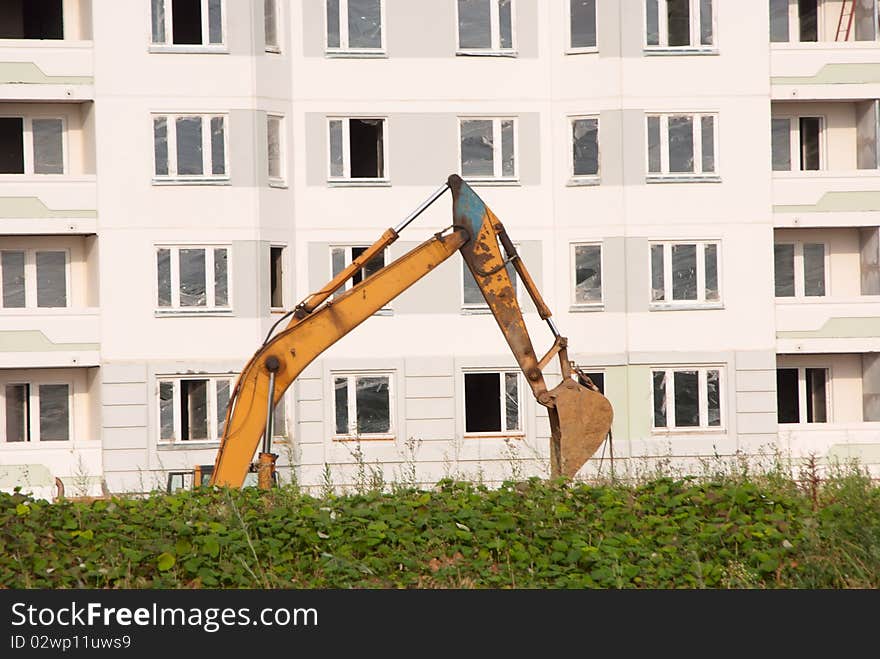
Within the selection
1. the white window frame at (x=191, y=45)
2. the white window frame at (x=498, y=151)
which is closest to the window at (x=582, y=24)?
the white window frame at (x=498, y=151)

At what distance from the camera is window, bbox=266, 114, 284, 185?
107 feet

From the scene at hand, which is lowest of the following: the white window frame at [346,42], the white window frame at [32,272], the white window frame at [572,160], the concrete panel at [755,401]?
the concrete panel at [755,401]

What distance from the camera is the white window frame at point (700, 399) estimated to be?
32.9 metres

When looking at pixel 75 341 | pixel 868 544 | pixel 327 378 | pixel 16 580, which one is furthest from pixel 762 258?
pixel 16 580

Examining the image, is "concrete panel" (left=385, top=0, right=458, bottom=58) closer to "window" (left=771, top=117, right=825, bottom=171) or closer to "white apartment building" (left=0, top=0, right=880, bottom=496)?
"white apartment building" (left=0, top=0, right=880, bottom=496)

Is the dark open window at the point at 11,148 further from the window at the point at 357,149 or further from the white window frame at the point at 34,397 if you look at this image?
the window at the point at 357,149

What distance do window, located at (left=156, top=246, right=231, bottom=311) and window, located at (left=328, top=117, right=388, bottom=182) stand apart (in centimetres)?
338

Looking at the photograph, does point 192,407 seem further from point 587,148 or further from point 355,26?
point 587,148

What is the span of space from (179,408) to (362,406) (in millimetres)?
4147

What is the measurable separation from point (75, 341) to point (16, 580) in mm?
19345

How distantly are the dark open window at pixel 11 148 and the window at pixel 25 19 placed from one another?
264cm

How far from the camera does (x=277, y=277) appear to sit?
32938mm

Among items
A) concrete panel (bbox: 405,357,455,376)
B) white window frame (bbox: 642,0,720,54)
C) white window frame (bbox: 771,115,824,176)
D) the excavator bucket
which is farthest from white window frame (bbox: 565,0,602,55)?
the excavator bucket

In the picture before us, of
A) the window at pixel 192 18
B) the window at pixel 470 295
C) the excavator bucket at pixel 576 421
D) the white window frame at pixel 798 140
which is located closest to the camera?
the excavator bucket at pixel 576 421
